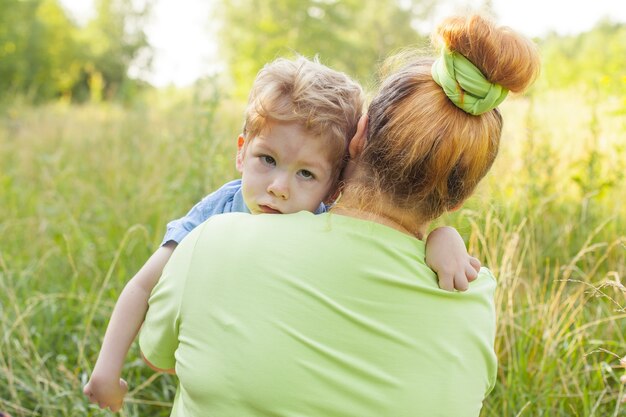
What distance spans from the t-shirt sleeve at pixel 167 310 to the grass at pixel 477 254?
0.88 m

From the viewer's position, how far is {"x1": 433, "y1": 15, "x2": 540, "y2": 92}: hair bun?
1.41m

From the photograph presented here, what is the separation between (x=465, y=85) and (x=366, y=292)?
0.46 meters

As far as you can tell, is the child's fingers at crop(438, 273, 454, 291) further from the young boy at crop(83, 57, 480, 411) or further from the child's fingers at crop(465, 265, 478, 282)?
the young boy at crop(83, 57, 480, 411)

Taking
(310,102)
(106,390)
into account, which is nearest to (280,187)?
(310,102)

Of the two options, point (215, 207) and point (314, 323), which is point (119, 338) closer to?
point (215, 207)

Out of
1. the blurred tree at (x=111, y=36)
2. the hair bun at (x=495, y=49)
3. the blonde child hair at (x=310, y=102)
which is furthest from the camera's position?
→ the blurred tree at (x=111, y=36)

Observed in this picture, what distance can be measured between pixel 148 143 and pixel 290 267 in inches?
224

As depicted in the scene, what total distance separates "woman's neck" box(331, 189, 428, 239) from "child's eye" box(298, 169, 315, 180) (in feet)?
0.87

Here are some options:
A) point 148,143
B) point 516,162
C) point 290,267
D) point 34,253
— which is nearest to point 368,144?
point 290,267

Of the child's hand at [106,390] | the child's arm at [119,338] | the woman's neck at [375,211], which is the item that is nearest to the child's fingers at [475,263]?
the woman's neck at [375,211]

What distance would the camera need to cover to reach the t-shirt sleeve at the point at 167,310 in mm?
1373

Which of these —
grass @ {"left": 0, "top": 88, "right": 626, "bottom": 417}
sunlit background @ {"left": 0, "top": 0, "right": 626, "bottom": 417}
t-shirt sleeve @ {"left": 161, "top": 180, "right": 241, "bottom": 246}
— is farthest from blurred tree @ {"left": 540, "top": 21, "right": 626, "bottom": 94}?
t-shirt sleeve @ {"left": 161, "top": 180, "right": 241, "bottom": 246}

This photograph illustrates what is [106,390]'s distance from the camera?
1712 millimetres

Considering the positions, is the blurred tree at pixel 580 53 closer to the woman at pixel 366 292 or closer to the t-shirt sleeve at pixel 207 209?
the t-shirt sleeve at pixel 207 209
